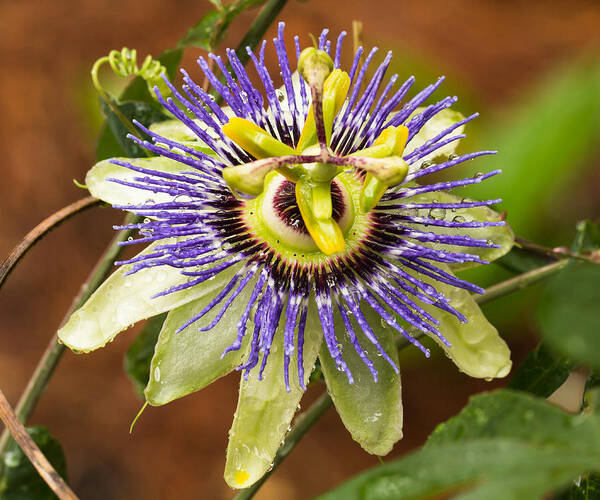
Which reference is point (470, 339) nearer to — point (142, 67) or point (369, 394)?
point (369, 394)

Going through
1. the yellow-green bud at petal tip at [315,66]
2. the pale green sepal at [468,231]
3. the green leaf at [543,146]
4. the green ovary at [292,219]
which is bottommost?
the green leaf at [543,146]

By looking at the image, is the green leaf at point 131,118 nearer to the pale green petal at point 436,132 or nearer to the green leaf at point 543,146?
the pale green petal at point 436,132

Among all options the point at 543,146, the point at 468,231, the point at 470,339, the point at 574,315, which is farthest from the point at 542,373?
the point at 543,146

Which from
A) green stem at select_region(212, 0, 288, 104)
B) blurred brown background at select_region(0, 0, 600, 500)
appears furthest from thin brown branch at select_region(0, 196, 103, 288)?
blurred brown background at select_region(0, 0, 600, 500)

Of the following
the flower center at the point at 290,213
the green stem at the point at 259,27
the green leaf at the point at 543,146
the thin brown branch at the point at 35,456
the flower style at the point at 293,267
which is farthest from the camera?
the green leaf at the point at 543,146

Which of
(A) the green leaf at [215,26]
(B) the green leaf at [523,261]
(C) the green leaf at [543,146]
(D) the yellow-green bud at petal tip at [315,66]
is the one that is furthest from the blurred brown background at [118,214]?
(D) the yellow-green bud at petal tip at [315,66]

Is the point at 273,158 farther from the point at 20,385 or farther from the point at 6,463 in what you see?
the point at 20,385
